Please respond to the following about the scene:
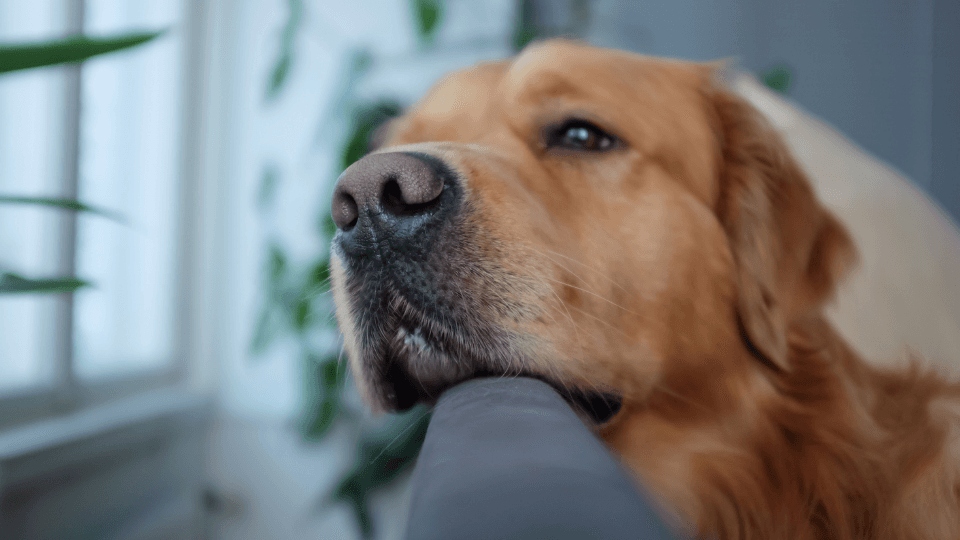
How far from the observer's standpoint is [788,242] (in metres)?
0.88

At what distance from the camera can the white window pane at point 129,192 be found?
1.51 m

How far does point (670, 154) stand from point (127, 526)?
175 cm

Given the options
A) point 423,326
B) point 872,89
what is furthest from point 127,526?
point 872,89

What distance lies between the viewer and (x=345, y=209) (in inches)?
22.5

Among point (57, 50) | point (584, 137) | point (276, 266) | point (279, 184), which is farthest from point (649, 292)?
point (279, 184)

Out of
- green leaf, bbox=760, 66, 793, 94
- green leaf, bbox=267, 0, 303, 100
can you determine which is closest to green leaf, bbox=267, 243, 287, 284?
green leaf, bbox=267, 0, 303, 100

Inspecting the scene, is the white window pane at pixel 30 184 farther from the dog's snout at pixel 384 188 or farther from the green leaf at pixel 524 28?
the green leaf at pixel 524 28

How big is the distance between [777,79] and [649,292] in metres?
1.58

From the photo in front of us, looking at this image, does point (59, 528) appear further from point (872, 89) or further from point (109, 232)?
point (872, 89)

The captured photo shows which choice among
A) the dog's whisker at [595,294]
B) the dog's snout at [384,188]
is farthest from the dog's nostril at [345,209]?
the dog's whisker at [595,294]

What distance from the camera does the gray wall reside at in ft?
5.84

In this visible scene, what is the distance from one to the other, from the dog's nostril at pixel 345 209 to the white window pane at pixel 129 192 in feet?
4.22

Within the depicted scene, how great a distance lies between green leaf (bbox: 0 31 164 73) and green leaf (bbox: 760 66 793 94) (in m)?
2.03

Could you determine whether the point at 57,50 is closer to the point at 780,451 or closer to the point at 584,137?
the point at 584,137
